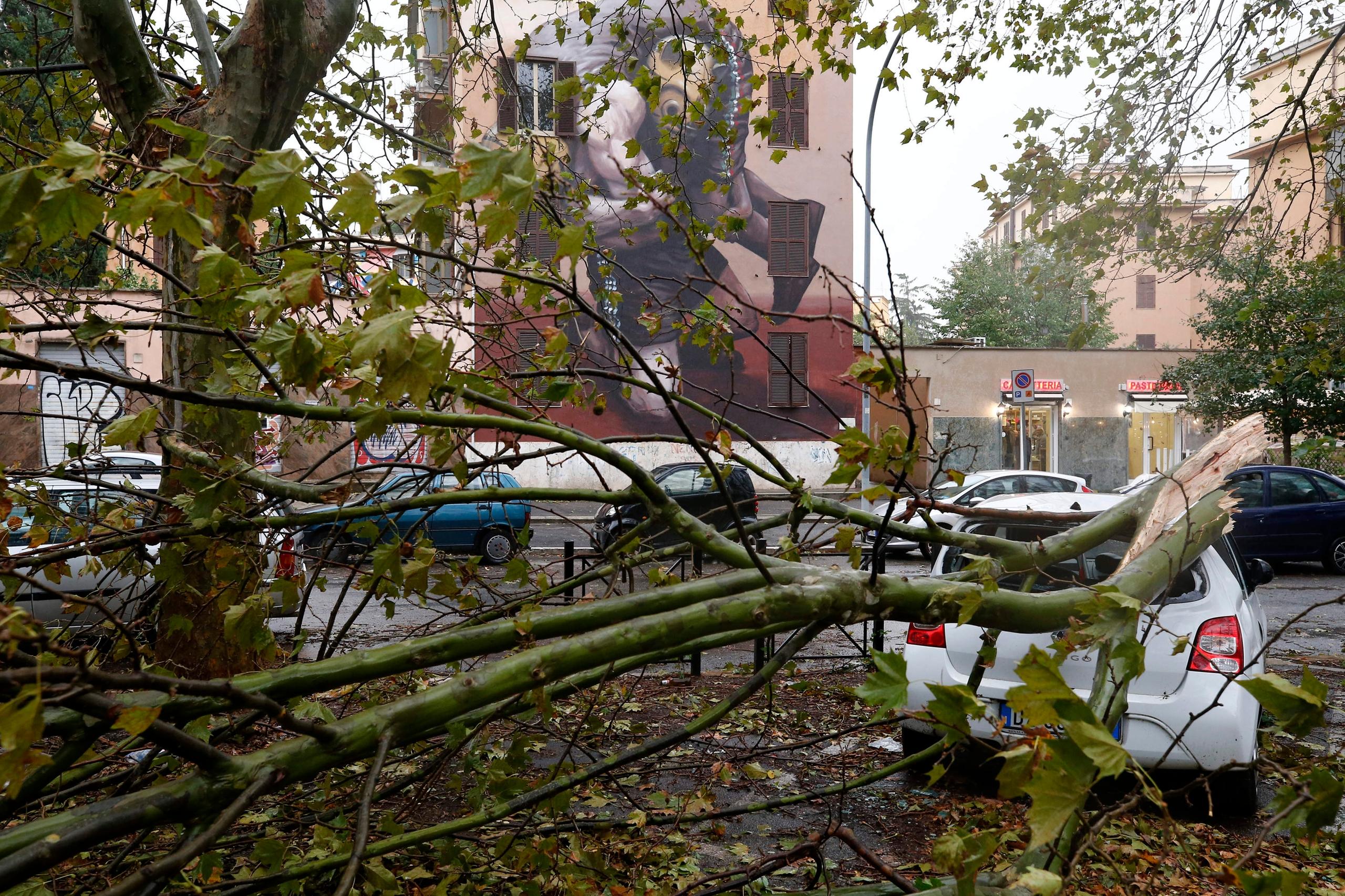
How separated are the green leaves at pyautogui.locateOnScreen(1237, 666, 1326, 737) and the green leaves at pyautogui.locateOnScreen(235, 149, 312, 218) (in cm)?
191

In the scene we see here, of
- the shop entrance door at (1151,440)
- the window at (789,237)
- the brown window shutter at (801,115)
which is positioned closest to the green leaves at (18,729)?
the window at (789,237)

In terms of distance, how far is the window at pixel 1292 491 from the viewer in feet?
47.8

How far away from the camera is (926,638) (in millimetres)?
5711

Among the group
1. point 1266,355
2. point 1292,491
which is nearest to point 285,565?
point 1292,491

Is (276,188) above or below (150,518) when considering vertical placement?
above

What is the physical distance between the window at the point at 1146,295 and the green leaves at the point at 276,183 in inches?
2320

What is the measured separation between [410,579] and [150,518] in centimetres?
117

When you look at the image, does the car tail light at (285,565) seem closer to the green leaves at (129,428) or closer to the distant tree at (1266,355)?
the green leaves at (129,428)

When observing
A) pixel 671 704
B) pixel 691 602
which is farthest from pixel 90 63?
pixel 671 704

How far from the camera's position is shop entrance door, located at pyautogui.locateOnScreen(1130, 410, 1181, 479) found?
31.0 meters

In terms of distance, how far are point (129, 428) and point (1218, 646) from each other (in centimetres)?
510

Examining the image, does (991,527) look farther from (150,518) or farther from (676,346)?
(676,346)

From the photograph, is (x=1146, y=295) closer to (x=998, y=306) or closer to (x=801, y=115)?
(x=998, y=306)

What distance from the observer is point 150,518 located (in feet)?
11.3
